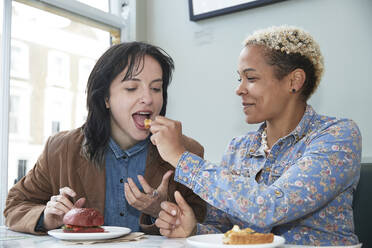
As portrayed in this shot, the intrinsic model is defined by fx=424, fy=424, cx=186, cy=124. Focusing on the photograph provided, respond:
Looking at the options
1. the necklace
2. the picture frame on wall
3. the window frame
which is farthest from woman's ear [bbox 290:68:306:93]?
the window frame

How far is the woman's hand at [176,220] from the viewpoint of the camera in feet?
4.17

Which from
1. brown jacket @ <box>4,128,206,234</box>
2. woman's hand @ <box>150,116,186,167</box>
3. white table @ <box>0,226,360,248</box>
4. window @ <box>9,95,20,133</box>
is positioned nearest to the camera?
white table @ <box>0,226,360,248</box>

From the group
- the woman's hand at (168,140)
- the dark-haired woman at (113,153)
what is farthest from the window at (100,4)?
the woman's hand at (168,140)

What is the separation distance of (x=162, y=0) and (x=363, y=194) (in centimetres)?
204

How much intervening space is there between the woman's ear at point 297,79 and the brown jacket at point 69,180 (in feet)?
1.51

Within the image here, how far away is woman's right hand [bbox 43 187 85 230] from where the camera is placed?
133 cm

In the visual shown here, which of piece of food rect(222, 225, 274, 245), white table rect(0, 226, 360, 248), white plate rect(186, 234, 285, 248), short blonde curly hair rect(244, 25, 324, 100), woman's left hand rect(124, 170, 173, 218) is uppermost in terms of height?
short blonde curly hair rect(244, 25, 324, 100)

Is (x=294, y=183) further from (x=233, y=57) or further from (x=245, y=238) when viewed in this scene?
(x=233, y=57)

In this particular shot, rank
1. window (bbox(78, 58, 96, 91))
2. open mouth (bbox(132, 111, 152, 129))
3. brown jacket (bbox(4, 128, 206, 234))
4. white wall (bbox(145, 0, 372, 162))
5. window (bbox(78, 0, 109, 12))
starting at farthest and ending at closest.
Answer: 1. window (bbox(78, 0, 109, 12))
2. window (bbox(78, 58, 96, 91))
3. white wall (bbox(145, 0, 372, 162))
4. open mouth (bbox(132, 111, 152, 129))
5. brown jacket (bbox(4, 128, 206, 234))

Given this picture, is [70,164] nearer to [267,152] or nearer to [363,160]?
[267,152]

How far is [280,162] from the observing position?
1.50 m

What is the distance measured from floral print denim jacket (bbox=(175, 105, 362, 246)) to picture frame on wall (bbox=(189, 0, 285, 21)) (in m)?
1.20

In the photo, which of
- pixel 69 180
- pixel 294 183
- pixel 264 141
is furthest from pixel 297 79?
pixel 69 180

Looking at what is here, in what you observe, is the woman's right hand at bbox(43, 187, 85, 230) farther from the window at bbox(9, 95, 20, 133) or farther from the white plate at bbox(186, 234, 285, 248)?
the window at bbox(9, 95, 20, 133)
